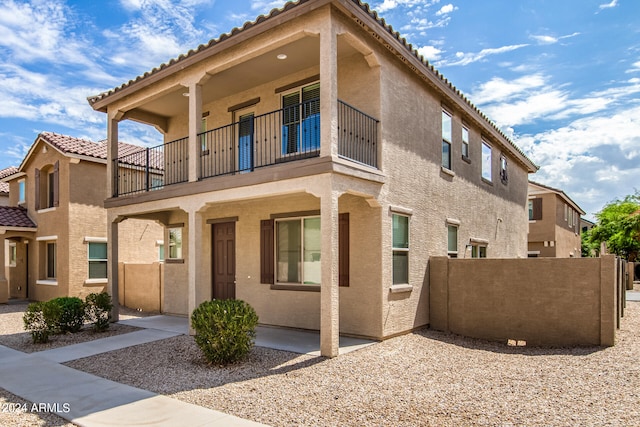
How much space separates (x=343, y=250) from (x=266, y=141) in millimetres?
3718

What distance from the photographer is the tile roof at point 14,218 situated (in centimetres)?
1872

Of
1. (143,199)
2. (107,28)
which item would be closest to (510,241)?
(143,199)

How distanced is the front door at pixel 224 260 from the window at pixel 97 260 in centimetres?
726

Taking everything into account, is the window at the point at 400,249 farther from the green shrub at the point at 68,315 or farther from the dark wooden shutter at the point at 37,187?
the dark wooden shutter at the point at 37,187

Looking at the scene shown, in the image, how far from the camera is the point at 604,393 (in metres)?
6.24

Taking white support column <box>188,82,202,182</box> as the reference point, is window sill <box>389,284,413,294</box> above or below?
below

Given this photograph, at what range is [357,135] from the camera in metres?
9.83

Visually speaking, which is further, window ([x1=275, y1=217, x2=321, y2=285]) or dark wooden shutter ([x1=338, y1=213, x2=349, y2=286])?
window ([x1=275, y1=217, x2=321, y2=285])

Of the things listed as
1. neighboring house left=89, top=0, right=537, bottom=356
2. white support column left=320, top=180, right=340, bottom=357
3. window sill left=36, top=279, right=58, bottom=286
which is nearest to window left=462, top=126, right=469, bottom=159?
neighboring house left=89, top=0, right=537, bottom=356

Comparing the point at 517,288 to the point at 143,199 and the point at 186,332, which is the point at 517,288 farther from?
the point at 143,199

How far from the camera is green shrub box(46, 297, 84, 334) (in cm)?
1089

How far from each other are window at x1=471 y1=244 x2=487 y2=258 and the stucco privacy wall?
12.2ft

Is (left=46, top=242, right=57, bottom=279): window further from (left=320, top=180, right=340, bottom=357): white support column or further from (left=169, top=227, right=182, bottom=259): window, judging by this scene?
(left=320, top=180, right=340, bottom=357): white support column

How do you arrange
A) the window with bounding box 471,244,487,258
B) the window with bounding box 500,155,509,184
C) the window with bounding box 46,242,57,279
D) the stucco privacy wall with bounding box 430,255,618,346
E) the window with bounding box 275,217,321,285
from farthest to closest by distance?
the window with bounding box 46,242,57,279
the window with bounding box 500,155,509,184
the window with bounding box 471,244,487,258
the window with bounding box 275,217,321,285
the stucco privacy wall with bounding box 430,255,618,346
